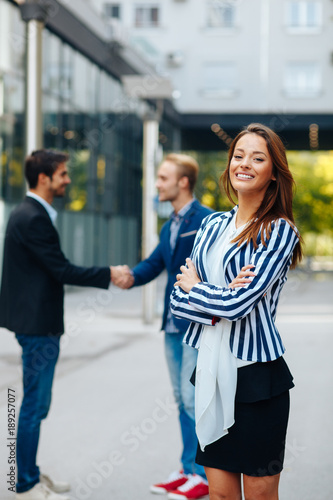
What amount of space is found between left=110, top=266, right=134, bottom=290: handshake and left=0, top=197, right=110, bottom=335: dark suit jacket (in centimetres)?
58

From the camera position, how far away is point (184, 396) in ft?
15.1

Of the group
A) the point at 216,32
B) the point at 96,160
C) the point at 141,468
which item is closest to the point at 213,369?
the point at 141,468

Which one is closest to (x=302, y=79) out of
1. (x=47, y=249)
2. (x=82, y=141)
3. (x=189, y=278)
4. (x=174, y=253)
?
(x=82, y=141)

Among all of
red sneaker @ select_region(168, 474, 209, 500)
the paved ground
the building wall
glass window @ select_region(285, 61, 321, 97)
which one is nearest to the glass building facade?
the paved ground

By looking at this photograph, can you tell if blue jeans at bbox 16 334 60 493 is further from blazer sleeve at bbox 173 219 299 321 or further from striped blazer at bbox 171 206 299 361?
blazer sleeve at bbox 173 219 299 321

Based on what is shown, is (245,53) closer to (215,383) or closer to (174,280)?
(174,280)

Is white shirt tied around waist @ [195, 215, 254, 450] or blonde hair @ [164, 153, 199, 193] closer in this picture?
white shirt tied around waist @ [195, 215, 254, 450]

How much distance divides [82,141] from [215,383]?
59.7 feet

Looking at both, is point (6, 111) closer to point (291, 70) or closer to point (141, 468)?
point (141, 468)

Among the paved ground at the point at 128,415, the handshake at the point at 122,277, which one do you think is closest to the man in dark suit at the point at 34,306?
the paved ground at the point at 128,415

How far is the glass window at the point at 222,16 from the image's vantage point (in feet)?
114

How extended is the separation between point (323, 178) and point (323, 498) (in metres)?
40.6

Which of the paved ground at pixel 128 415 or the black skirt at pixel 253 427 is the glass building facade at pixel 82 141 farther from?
the black skirt at pixel 253 427

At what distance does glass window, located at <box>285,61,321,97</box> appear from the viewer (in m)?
34.2
